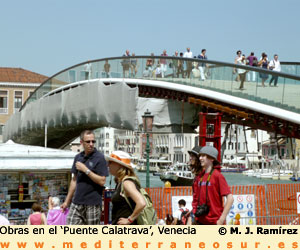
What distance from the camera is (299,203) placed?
42.3ft

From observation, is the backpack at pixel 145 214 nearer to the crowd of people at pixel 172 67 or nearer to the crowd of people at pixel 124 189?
the crowd of people at pixel 124 189

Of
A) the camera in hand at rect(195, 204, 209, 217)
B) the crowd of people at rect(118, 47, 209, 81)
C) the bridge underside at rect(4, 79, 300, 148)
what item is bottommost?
the camera in hand at rect(195, 204, 209, 217)

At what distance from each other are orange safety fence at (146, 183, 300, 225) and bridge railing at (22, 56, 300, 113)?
17.7 ft

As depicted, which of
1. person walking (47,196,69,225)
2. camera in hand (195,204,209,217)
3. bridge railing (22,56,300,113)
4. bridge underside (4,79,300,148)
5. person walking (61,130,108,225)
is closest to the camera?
camera in hand (195,204,209,217)

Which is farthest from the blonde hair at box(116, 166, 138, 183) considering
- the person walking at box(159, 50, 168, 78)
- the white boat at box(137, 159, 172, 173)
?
the white boat at box(137, 159, 172, 173)

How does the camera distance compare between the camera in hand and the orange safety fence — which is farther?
the orange safety fence

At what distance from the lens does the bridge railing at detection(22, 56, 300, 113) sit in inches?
742

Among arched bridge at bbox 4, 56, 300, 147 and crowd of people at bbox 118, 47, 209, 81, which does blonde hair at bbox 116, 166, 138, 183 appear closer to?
arched bridge at bbox 4, 56, 300, 147

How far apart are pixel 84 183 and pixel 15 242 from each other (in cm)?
126

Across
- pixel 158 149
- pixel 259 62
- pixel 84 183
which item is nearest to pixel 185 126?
pixel 259 62

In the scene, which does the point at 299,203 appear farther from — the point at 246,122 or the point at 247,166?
the point at 247,166

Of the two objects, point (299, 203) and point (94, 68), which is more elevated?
point (94, 68)

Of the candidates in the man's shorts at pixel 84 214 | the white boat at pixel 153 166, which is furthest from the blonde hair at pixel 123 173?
the white boat at pixel 153 166

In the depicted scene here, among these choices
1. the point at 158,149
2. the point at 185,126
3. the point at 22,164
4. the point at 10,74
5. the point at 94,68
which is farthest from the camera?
the point at 158,149
